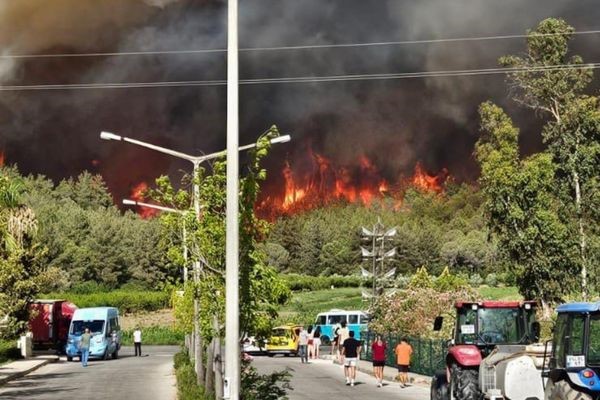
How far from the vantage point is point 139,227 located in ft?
477

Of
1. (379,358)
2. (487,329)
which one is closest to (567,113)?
(379,358)

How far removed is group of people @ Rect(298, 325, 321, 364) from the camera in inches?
2238

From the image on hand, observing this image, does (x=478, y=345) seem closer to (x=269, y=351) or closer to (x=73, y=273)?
(x=269, y=351)

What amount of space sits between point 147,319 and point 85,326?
140 ft

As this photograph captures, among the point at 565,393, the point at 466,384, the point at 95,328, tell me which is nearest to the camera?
the point at 565,393

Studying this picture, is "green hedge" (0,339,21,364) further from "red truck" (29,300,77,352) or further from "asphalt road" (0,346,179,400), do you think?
"red truck" (29,300,77,352)

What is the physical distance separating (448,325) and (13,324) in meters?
24.8

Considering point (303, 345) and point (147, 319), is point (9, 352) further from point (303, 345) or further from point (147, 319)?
point (147, 319)

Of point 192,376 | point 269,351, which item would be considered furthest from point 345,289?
point 192,376

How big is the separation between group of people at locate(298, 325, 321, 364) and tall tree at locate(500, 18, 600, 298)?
15427 millimetres

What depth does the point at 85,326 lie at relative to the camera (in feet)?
213

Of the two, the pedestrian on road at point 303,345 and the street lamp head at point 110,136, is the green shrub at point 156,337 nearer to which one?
the pedestrian on road at point 303,345

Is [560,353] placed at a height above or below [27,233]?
below

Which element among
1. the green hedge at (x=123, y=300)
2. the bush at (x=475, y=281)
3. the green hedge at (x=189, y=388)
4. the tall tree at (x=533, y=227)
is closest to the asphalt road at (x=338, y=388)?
the green hedge at (x=189, y=388)
